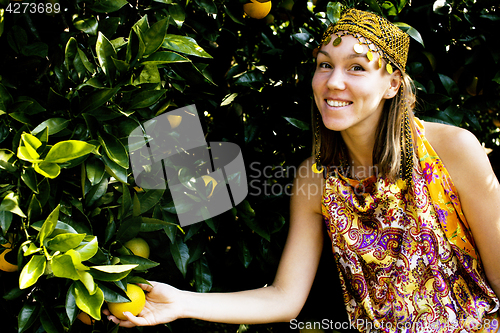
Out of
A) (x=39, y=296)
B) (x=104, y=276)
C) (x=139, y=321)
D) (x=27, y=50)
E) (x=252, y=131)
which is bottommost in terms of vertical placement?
(x=139, y=321)

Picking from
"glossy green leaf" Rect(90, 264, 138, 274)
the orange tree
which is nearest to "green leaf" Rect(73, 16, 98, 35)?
the orange tree

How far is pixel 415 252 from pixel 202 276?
0.73 meters

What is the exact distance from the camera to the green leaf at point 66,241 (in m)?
0.87

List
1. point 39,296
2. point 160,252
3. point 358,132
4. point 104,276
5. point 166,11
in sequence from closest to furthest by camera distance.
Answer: point 104,276, point 39,296, point 166,11, point 160,252, point 358,132

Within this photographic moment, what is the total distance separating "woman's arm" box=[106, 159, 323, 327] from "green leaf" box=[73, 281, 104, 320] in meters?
0.26

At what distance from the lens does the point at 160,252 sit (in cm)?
137

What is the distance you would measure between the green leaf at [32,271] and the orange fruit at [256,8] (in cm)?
103

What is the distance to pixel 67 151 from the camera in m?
0.88

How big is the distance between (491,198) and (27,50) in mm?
1446

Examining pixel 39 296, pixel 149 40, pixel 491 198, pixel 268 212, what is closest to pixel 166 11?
pixel 149 40

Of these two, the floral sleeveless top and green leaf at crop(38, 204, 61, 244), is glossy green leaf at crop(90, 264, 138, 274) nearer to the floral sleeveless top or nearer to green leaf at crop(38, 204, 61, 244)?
green leaf at crop(38, 204, 61, 244)

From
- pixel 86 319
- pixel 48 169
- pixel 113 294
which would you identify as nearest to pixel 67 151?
pixel 48 169

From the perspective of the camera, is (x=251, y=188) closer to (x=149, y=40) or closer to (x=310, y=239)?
(x=310, y=239)

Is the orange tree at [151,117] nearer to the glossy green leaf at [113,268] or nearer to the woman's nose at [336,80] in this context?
the glossy green leaf at [113,268]
